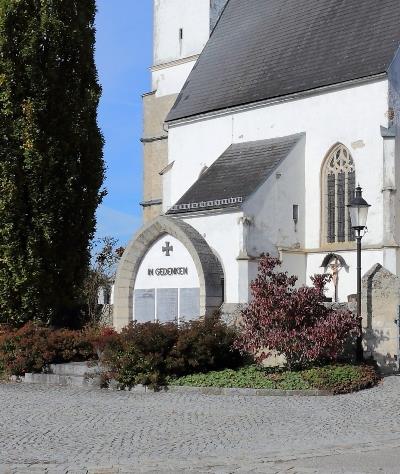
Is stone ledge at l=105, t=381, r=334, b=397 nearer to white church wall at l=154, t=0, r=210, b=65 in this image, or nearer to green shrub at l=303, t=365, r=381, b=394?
green shrub at l=303, t=365, r=381, b=394

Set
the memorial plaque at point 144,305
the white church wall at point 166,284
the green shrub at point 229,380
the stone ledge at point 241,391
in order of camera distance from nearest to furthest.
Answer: the stone ledge at point 241,391 < the green shrub at point 229,380 < the white church wall at point 166,284 < the memorial plaque at point 144,305

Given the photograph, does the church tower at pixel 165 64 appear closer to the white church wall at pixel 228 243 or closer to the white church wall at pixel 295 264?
the white church wall at pixel 228 243

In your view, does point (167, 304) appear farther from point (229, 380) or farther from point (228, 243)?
point (229, 380)

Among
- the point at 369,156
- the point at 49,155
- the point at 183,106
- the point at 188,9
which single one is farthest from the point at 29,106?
the point at 188,9

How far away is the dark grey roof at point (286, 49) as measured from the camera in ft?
87.0

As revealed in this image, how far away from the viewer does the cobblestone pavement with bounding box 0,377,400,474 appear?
28.2 feet

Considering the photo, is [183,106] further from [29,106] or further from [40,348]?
[40,348]

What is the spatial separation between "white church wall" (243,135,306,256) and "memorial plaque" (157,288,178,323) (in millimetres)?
3977

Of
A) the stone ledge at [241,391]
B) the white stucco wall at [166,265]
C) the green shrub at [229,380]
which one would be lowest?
the stone ledge at [241,391]

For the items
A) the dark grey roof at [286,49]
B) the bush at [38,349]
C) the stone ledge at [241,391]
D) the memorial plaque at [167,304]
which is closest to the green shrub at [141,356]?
the stone ledge at [241,391]

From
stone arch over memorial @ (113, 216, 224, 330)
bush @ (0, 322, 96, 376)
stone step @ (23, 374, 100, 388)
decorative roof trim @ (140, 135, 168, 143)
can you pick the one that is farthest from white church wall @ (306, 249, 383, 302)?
decorative roof trim @ (140, 135, 168, 143)

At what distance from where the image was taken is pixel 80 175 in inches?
814

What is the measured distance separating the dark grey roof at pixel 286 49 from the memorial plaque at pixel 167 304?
931 centimetres

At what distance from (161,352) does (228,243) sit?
10288 millimetres
